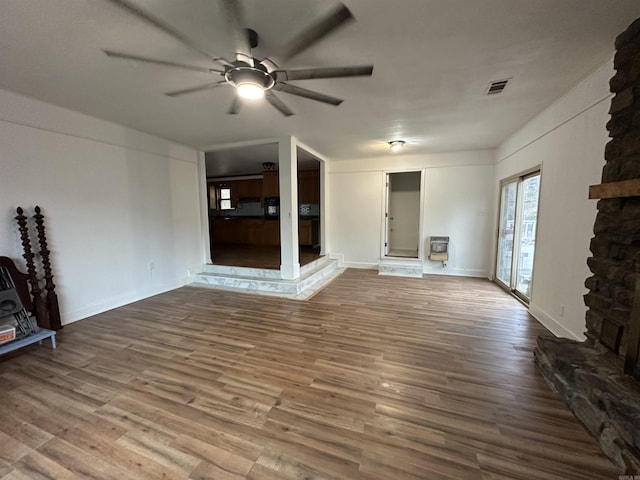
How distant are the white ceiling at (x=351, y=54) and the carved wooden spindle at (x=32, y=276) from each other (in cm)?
Answer: 136

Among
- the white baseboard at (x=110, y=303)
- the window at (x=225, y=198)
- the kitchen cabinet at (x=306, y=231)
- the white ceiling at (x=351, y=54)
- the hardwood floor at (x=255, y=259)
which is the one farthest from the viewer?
the window at (x=225, y=198)

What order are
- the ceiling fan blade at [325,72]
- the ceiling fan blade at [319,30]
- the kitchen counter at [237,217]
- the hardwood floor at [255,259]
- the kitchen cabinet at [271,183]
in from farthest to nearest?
the kitchen counter at [237,217] → the kitchen cabinet at [271,183] → the hardwood floor at [255,259] → the ceiling fan blade at [325,72] → the ceiling fan blade at [319,30]

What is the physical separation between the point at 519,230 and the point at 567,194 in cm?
160

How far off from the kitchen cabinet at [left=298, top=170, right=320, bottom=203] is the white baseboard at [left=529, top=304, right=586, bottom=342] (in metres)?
5.36

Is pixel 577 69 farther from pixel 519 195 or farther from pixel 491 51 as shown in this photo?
pixel 519 195

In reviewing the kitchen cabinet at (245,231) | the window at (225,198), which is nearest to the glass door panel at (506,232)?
the kitchen cabinet at (245,231)

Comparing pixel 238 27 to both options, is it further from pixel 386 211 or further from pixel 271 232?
pixel 271 232

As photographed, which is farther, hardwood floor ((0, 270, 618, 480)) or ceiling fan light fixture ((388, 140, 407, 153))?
ceiling fan light fixture ((388, 140, 407, 153))

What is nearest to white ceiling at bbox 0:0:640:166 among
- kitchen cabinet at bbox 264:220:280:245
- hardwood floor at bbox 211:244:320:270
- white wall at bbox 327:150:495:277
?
white wall at bbox 327:150:495:277

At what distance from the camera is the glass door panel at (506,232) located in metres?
4.43

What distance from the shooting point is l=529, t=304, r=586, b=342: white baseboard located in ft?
8.17

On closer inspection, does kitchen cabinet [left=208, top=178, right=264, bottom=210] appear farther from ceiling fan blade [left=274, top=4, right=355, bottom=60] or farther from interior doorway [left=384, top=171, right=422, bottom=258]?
ceiling fan blade [left=274, top=4, right=355, bottom=60]

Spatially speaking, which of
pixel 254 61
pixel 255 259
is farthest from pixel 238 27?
pixel 255 259

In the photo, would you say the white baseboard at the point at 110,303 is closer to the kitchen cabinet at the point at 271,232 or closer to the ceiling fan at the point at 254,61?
the ceiling fan at the point at 254,61
